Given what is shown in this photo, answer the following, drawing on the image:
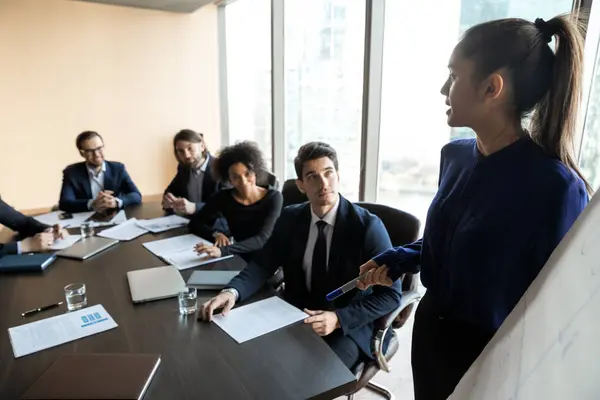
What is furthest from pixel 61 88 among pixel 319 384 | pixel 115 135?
pixel 319 384

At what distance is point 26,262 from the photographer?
1.73 m

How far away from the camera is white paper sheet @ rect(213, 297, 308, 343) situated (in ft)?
3.94

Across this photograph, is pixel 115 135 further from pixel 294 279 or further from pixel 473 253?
pixel 473 253

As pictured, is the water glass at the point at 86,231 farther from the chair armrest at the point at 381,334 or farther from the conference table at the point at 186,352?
the chair armrest at the point at 381,334

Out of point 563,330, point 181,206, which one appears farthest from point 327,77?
point 563,330

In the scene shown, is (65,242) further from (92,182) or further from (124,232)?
(92,182)

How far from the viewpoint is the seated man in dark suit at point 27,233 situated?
1.91m

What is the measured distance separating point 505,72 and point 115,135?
14.5ft

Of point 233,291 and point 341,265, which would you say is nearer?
point 233,291

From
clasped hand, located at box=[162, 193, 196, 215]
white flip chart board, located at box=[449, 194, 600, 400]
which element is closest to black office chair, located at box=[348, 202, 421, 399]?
white flip chart board, located at box=[449, 194, 600, 400]

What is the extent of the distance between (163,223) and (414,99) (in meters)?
1.87

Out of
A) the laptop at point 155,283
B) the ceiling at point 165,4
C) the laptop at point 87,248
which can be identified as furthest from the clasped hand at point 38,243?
the ceiling at point 165,4

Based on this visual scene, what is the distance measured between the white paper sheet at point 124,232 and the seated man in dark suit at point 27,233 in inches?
8.1

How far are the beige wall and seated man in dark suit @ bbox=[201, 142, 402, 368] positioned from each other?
11.4 ft
